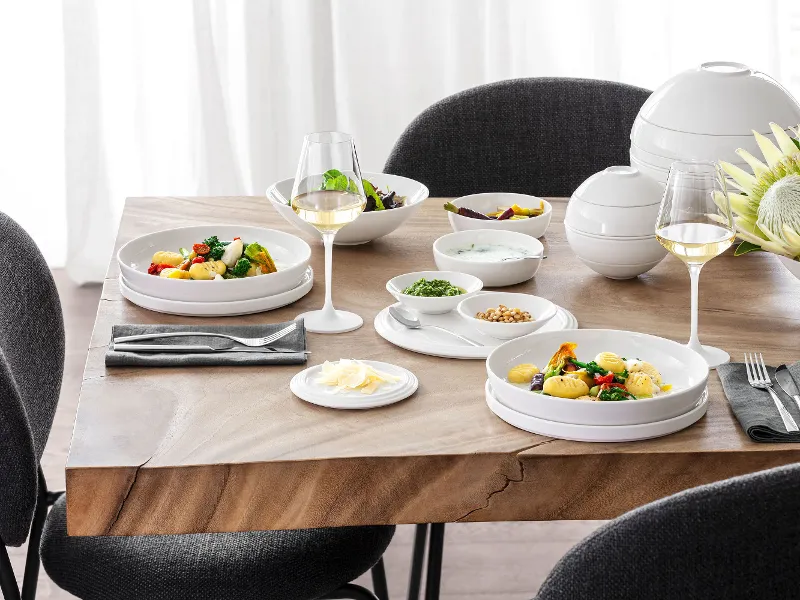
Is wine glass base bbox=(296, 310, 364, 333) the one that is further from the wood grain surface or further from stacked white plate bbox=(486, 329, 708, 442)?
stacked white plate bbox=(486, 329, 708, 442)

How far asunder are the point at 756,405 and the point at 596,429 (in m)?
0.19

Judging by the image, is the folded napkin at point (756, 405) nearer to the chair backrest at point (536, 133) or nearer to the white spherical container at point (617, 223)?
the white spherical container at point (617, 223)

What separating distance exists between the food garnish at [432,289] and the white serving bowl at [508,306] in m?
0.04

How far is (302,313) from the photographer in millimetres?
1432

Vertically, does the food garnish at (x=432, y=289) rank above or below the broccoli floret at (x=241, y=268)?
below

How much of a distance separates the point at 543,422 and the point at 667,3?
3067 mm

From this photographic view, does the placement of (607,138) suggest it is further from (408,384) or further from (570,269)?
(408,384)

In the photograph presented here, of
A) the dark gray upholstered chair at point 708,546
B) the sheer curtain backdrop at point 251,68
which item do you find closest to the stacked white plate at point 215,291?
the dark gray upholstered chair at point 708,546

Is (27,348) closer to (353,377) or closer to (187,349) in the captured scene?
(187,349)

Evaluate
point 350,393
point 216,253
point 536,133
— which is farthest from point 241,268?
point 536,133

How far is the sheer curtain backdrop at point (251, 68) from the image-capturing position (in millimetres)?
3707

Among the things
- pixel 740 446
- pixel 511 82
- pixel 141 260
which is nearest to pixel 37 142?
pixel 511 82

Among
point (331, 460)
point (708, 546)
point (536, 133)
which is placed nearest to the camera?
point (708, 546)

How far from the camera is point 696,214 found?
1.25 meters
